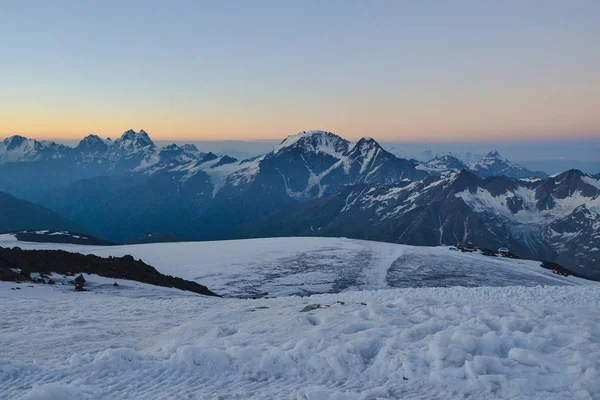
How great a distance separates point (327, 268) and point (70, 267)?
26.6 metres

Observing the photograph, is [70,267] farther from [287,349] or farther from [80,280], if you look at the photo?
[287,349]

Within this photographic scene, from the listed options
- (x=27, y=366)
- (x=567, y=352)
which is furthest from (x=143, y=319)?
(x=567, y=352)

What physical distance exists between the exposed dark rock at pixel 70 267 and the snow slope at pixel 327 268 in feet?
24.8

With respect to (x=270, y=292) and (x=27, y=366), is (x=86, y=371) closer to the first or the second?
(x=27, y=366)

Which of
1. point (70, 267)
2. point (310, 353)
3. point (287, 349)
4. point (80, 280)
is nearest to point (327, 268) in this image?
point (70, 267)

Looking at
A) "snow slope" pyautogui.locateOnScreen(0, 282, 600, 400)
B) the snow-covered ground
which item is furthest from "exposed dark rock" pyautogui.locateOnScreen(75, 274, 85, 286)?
"snow slope" pyautogui.locateOnScreen(0, 282, 600, 400)

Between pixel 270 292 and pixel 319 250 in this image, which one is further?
pixel 319 250

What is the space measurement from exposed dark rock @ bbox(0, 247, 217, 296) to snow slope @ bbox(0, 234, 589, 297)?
24.8 feet

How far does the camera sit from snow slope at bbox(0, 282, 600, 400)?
25.4 ft

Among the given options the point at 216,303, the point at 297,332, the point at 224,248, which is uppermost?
the point at 297,332

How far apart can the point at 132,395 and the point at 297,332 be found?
16.4 ft

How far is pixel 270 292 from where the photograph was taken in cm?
3509

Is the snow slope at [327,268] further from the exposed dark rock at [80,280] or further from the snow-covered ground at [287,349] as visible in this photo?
the snow-covered ground at [287,349]

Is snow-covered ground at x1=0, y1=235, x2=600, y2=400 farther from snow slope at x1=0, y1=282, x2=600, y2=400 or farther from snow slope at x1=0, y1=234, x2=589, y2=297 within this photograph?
snow slope at x1=0, y1=234, x2=589, y2=297
